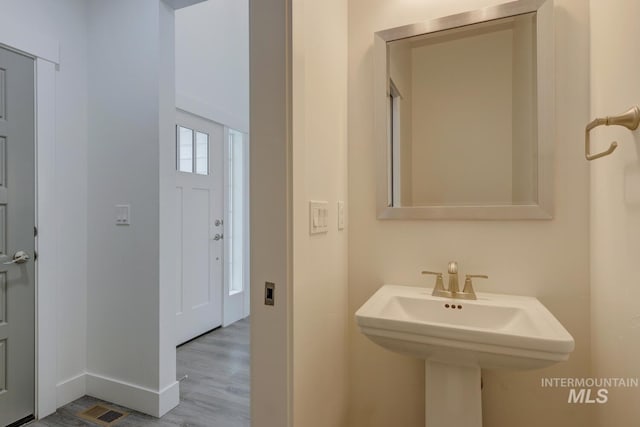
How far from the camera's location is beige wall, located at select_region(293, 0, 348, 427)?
3.24 feet

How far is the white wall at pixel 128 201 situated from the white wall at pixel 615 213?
1.97m

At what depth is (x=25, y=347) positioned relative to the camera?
169 cm

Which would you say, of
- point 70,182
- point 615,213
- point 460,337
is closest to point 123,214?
point 70,182

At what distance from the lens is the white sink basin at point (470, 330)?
33.6 inches

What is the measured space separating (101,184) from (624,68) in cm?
245

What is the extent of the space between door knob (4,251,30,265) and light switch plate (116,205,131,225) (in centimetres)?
45

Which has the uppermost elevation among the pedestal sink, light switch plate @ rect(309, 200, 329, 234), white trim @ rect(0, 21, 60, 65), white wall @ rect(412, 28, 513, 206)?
white trim @ rect(0, 21, 60, 65)

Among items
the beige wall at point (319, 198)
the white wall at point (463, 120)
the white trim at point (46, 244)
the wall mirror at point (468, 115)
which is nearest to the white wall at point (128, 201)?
the white trim at point (46, 244)

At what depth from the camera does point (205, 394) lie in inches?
78.1

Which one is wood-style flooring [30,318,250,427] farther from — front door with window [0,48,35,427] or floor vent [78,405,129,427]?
front door with window [0,48,35,427]

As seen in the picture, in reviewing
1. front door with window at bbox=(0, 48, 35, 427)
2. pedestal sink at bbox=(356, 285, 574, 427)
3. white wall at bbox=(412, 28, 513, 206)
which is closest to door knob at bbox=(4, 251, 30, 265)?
front door with window at bbox=(0, 48, 35, 427)

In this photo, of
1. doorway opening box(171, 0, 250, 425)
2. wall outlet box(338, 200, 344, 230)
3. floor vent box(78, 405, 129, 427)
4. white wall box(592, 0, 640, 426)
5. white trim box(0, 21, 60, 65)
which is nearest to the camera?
white wall box(592, 0, 640, 426)

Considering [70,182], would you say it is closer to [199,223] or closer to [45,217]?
[45,217]

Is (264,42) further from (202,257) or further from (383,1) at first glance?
(202,257)
